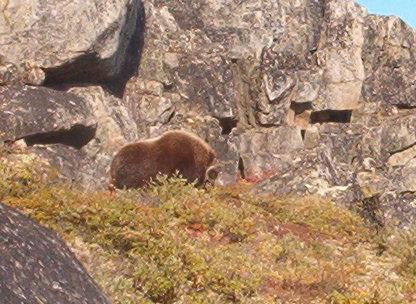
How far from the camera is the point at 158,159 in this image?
56.0 feet

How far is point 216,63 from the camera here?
36500 mm

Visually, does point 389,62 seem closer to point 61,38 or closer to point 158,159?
point 61,38

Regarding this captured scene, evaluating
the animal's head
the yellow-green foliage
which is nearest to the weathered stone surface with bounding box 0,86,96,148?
the animal's head

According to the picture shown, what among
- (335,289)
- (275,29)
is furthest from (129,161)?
(275,29)

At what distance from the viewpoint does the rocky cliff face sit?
80.8 ft

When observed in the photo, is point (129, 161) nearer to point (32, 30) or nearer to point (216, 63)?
point (32, 30)

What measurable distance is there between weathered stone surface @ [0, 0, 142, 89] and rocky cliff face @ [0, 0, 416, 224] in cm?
4

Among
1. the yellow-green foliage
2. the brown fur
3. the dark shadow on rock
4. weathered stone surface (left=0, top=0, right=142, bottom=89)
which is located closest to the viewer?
the yellow-green foliage

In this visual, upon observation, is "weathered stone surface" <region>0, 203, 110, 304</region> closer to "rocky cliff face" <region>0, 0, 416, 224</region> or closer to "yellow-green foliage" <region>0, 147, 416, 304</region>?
"yellow-green foliage" <region>0, 147, 416, 304</region>

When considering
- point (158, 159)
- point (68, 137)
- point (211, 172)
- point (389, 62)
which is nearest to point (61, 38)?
point (68, 137)

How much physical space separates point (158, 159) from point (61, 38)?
11.0 m

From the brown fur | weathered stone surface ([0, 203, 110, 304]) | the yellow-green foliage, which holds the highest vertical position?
weathered stone surface ([0, 203, 110, 304])

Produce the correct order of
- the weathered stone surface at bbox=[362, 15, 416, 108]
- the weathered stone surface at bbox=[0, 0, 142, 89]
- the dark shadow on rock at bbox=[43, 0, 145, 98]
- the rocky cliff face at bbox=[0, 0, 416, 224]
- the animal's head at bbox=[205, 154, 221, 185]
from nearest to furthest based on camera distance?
the animal's head at bbox=[205, 154, 221, 185] < the rocky cliff face at bbox=[0, 0, 416, 224] < the weathered stone surface at bbox=[0, 0, 142, 89] < the dark shadow on rock at bbox=[43, 0, 145, 98] < the weathered stone surface at bbox=[362, 15, 416, 108]

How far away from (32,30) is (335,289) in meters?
18.0
